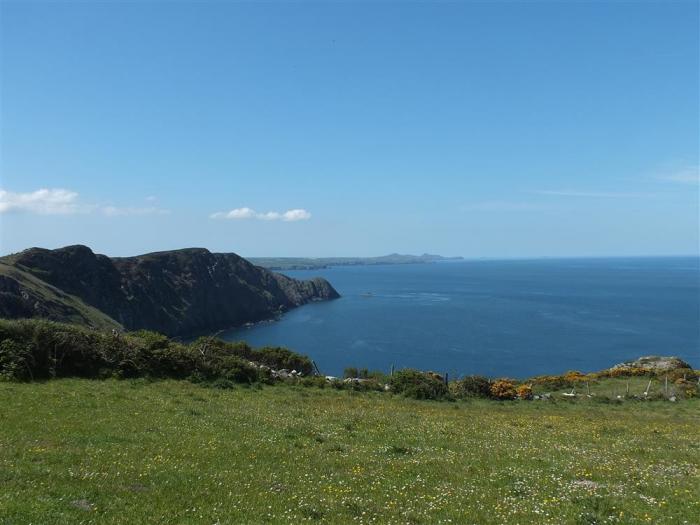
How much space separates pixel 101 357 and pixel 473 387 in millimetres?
27096

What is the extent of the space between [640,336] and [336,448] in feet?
450

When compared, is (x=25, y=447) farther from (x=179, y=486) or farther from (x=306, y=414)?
(x=306, y=414)

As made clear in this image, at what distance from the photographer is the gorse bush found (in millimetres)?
28891

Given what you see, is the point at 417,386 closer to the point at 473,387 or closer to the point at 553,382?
the point at 473,387

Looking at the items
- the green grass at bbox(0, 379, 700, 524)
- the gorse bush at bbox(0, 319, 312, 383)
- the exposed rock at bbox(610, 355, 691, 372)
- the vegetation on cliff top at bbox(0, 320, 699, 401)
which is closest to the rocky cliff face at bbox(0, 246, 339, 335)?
the vegetation on cliff top at bbox(0, 320, 699, 401)

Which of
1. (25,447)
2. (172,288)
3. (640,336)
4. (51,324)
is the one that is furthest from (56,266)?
(640,336)

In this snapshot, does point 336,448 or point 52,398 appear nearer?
point 336,448

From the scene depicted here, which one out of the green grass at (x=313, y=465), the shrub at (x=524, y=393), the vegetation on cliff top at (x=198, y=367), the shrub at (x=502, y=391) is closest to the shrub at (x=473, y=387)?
the vegetation on cliff top at (x=198, y=367)

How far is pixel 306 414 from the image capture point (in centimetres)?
2422

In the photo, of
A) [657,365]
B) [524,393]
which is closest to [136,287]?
[657,365]

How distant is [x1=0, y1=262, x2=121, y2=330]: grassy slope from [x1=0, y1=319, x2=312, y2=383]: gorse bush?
70955mm

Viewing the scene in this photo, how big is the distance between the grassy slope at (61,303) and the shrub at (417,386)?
75.8m

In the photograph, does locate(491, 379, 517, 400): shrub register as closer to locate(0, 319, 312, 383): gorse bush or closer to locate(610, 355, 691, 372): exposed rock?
locate(0, 319, 312, 383): gorse bush

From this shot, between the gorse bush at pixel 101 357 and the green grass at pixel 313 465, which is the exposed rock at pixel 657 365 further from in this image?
the gorse bush at pixel 101 357
